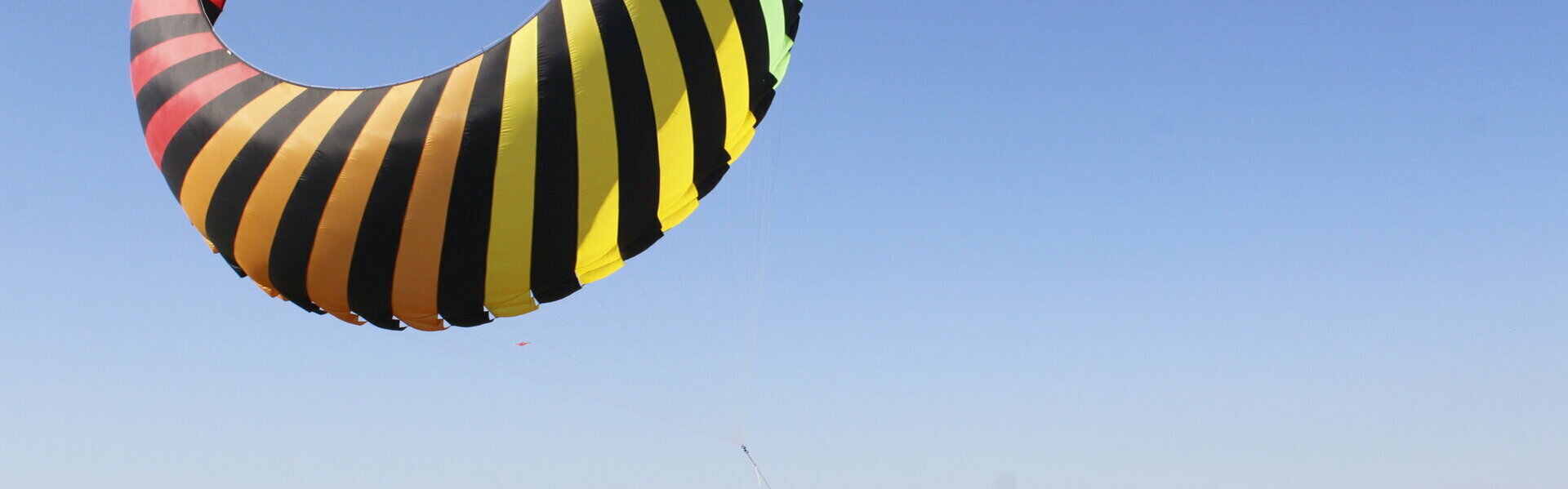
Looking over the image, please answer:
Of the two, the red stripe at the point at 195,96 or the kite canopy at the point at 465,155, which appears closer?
the kite canopy at the point at 465,155

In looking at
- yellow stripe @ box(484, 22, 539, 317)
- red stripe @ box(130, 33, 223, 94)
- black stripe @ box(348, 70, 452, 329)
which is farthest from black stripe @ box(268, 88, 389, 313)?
red stripe @ box(130, 33, 223, 94)

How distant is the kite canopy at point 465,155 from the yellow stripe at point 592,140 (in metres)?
0.02

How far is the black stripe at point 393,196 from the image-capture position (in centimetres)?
1151

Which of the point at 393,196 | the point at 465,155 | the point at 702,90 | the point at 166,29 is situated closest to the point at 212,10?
the point at 166,29

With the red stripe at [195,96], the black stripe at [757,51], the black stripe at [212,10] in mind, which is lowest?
the red stripe at [195,96]

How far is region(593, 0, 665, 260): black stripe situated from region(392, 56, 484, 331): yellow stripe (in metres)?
1.26

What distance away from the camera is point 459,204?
1171 cm

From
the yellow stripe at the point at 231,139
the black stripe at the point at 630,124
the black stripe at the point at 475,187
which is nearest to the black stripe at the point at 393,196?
the black stripe at the point at 475,187

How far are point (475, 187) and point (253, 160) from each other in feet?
7.29

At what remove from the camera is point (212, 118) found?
12211 millimetres

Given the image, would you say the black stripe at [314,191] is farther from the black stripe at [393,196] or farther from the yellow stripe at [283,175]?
the black stripe at [393,196]

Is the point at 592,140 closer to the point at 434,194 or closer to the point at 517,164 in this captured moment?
the point at 517,164

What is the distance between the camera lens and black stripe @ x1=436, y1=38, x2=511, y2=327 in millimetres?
11492

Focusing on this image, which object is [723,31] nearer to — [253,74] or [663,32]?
[663,32]
